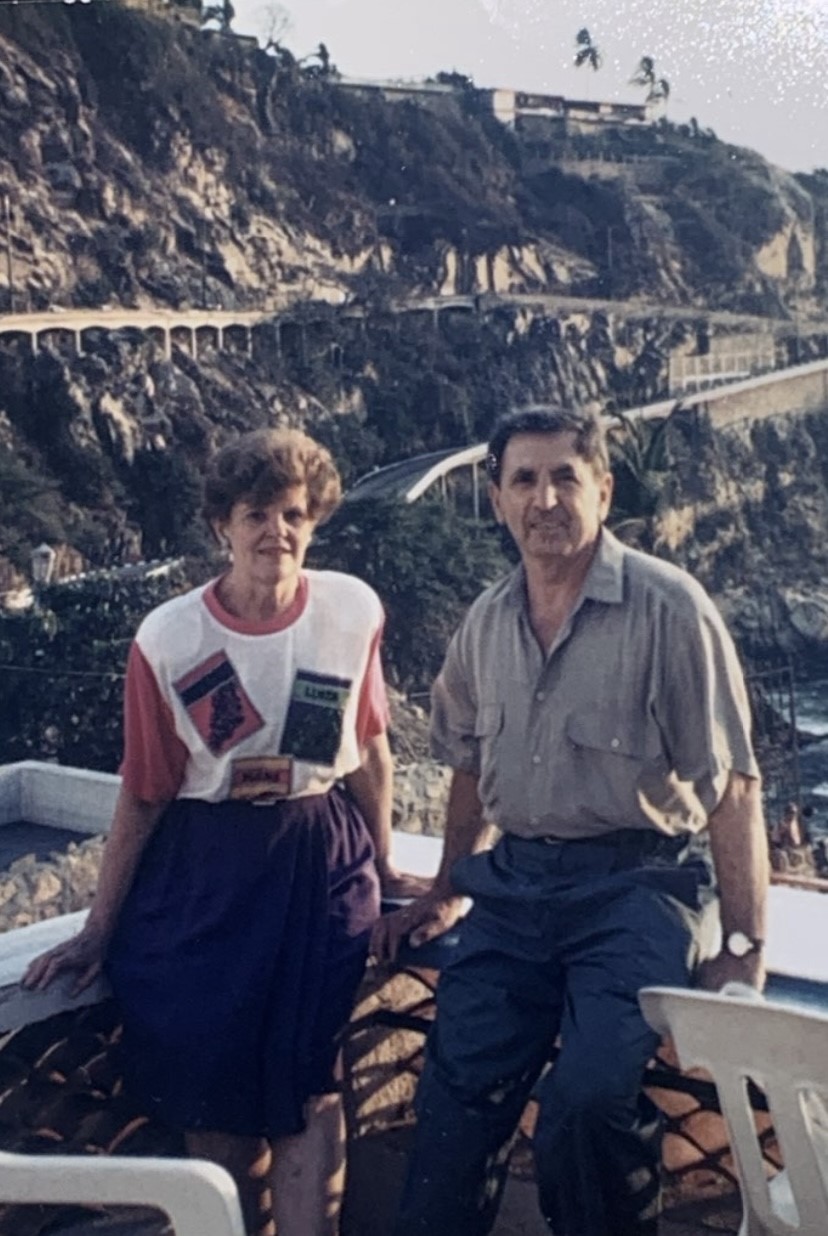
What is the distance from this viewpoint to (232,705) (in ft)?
4.12

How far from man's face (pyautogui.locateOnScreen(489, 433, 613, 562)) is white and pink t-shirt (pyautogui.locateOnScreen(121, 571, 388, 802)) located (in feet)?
0.70

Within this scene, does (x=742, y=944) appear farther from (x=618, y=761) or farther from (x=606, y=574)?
(x=606, y=574)

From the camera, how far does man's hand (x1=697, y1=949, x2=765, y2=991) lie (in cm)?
112

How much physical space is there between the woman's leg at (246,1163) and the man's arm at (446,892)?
0.21 metres

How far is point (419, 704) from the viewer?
2732 millimetres

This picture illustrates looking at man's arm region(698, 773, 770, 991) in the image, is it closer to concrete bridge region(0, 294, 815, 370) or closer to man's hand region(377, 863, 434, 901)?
man's hand region(377, 863, 434, 901)

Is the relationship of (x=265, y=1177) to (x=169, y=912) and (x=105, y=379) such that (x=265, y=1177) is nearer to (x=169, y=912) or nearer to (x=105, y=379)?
(x=169, y=912)

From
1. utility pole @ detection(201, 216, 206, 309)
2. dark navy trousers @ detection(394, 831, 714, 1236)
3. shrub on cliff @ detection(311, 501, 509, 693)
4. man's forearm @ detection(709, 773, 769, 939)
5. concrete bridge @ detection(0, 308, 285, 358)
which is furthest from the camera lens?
utility pole @ detection(201, 216, 206, 309)

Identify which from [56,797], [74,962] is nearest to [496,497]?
[74,962]

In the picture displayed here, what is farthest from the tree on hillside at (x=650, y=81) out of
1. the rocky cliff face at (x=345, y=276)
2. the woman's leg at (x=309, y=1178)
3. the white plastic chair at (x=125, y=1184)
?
the white plastic chair at (x=125, y=1184)

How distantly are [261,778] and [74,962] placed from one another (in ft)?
0.75

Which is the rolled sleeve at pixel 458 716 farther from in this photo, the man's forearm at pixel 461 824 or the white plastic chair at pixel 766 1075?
the white plastic chair at pixel 766 1075

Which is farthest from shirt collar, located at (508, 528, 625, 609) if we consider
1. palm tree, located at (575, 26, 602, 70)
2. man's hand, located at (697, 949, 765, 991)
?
palm tree, located at (575, 26, 602, 70)

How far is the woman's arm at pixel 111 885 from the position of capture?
1.22 metres
